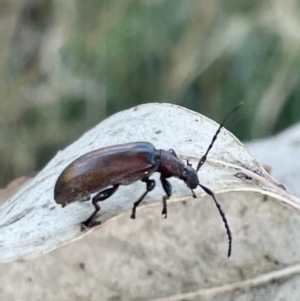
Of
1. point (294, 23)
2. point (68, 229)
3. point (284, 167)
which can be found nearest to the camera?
point (68, 229)

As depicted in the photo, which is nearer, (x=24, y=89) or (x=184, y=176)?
(x=184, y=176)

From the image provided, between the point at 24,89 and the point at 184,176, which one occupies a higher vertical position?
the point at 184,176

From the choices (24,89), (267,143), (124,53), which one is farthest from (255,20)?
(24,89)

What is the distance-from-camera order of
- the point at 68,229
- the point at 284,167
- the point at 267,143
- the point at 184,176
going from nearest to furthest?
the point at 68,229 → the point at 184,176 → the point at 284,167 → the point at 267,143

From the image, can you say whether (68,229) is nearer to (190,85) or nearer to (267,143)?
(267,143)

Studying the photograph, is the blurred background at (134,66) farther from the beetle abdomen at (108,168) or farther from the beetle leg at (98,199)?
the beetle leg at (98,199)

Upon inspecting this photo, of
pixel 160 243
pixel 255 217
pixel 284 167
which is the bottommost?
pixel 284 167

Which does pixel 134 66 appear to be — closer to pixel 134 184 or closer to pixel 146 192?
pixel 134 184

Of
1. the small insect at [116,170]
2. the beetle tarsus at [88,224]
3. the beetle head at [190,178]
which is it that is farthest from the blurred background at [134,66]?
the beetle tarsus at [88,224]
